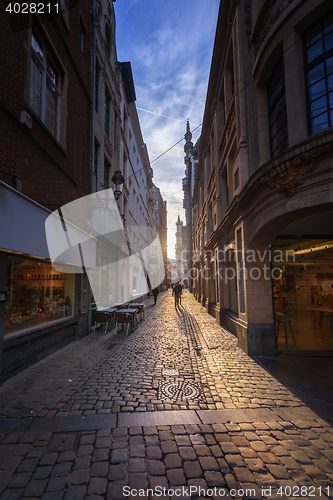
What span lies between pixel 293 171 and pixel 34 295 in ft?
24.6

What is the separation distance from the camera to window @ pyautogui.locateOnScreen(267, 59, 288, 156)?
7.21 m

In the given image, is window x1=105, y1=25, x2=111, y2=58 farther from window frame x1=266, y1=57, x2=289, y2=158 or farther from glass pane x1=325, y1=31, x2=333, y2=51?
glass pane x1=325, y1=31, x2=333, y2=51

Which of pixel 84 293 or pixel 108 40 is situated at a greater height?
pixel 108 40

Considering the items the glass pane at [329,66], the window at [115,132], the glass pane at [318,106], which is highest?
the window at [115,132]

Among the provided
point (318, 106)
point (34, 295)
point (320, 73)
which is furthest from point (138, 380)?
point (320, 73)

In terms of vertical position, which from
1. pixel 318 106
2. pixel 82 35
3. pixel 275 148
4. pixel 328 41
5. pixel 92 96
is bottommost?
pixel 275 148

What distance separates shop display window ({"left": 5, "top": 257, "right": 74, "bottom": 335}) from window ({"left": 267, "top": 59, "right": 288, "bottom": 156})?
751 cm

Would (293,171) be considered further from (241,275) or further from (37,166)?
(37,166)

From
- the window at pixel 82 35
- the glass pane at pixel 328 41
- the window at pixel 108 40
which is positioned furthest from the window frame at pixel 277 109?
the window at pixel 108 40

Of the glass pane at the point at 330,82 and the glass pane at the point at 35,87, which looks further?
the glass pane at the point at 35,87

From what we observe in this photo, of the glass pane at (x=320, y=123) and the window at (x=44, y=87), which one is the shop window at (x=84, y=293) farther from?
the glass pane at (x=320, y=123)

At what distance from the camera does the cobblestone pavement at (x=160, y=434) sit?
2.81m

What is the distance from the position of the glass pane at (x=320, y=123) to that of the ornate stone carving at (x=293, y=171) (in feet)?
3.79

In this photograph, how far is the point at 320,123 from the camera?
20.5 feet
